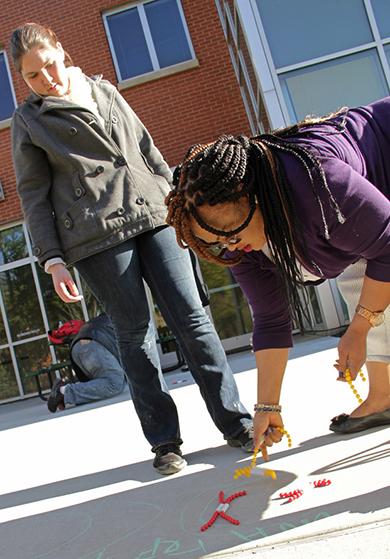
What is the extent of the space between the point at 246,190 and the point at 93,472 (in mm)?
1580

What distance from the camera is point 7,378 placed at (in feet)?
32.9

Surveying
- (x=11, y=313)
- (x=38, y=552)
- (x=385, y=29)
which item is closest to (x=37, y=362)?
(x=11, y=313)

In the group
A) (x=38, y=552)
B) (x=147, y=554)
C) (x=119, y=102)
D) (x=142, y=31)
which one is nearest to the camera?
(x=147, y=554)

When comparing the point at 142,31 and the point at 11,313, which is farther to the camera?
the point at 11,313

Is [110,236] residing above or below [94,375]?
above

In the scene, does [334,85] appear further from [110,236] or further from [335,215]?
[335,215]

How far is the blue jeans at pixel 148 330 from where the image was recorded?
98.4 inches

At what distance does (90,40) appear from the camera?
30.4ft

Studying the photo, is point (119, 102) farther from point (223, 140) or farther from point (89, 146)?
point (223, 140)

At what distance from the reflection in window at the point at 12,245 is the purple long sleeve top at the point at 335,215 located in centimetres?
822

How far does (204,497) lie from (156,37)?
831cm

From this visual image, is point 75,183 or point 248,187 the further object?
point 75,183

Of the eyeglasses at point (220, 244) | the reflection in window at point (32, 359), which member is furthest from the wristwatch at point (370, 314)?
the reflection in window at point (32, 359)

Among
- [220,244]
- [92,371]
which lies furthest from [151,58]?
[220,244]
